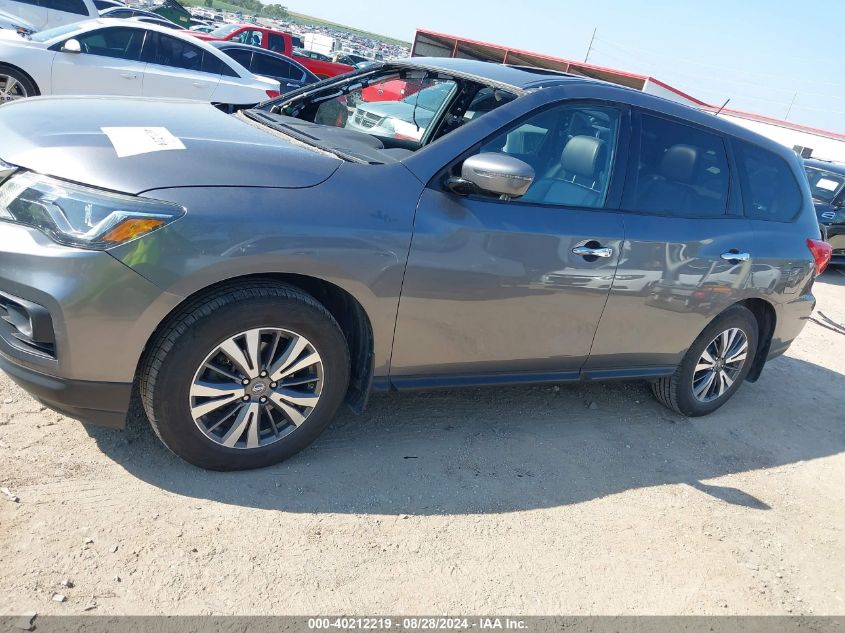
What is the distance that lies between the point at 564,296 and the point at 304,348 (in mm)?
1329

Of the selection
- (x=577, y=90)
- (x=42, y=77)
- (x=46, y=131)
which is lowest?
(x=42, y=77)

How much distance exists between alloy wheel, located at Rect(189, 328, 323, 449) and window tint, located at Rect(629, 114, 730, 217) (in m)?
1.94

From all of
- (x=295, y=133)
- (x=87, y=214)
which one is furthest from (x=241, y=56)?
(x=87, y=214)

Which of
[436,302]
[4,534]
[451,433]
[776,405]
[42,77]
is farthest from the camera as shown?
[42,77]

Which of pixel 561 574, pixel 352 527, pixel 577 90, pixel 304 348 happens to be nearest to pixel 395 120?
pixel 577 90

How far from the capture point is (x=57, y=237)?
2479 millimetres

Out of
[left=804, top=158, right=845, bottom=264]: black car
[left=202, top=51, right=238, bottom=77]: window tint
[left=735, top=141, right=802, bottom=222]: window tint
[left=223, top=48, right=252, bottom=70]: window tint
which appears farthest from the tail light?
[left=223, top=48, right=252, bottom=70]: window tint

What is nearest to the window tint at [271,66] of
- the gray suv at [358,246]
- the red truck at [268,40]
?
the red truck at [268,40]

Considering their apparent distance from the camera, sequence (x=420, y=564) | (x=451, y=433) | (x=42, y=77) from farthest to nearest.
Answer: (x=42, y=77)
(x=451, y=433)
(x=420, y=564)

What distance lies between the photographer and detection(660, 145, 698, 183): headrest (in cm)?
388

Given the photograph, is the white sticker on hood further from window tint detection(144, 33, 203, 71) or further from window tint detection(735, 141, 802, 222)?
window tint detection(144, 33, 203, 71)

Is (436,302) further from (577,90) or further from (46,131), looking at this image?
(46,131)

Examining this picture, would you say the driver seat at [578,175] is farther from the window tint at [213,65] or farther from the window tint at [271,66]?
the window tint at [271,66]

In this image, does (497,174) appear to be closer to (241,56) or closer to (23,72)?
(23,72)
